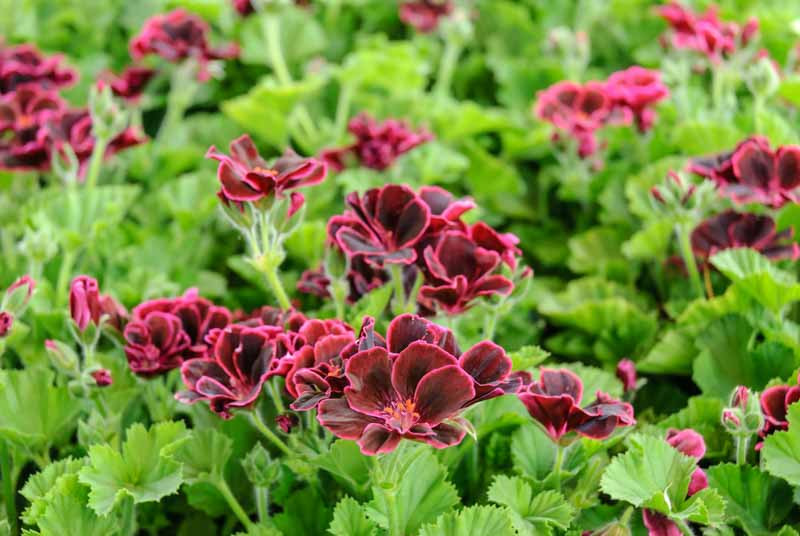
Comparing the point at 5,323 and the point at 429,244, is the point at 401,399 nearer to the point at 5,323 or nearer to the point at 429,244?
the point at 429,244

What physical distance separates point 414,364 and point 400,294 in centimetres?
35

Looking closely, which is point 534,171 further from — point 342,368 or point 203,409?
point 342,368

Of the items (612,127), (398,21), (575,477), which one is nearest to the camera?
(575,477)

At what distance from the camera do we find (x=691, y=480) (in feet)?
4.12

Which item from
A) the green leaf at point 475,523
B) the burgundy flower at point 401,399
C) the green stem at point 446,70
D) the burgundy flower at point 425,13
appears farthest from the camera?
the burgundy flower at point 425,13

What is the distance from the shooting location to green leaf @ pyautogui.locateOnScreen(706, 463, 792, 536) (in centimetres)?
128

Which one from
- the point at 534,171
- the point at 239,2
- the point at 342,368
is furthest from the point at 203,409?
the point at 239,2

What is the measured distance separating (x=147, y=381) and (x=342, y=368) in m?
0.48

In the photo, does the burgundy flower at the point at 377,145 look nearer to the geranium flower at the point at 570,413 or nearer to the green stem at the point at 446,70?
the green stem at the point at 446,70

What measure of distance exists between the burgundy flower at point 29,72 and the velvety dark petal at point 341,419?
1.41 meters

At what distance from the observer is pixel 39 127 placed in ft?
6.41

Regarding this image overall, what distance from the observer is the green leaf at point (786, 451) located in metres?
1.21

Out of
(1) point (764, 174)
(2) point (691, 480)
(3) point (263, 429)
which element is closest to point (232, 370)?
(3) point (263, 429)

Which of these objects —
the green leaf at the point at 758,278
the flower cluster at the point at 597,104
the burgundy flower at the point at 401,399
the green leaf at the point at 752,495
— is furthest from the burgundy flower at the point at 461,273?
the flower cluster at the point at 597,104
